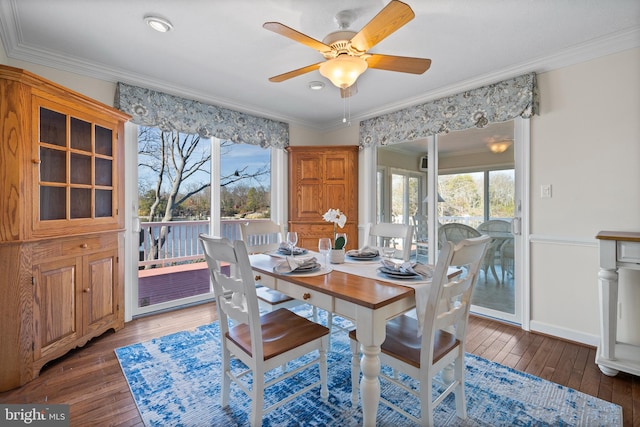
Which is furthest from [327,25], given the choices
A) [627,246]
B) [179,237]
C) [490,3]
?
[179,237]

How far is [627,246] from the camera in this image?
1.87 meters

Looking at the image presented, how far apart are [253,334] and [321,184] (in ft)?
9.44

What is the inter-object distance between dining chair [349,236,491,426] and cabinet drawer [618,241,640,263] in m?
1.24

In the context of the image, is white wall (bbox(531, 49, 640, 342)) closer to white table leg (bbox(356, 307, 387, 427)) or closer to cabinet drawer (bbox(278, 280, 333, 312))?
white table leg (bbox(356, 307, 387, 427))

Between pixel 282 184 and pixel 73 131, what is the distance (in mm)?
2355

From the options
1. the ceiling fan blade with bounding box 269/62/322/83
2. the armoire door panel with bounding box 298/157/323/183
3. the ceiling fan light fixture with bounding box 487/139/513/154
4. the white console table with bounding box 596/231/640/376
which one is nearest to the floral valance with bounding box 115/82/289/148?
the armoire door panel with bounding box 298/157/323/183

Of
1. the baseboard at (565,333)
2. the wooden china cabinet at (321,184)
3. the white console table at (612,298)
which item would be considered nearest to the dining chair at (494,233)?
the baseboard at (565,333)

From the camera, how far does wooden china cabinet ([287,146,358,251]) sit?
4.05m

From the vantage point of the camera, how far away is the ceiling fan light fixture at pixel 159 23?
1936 millimetres

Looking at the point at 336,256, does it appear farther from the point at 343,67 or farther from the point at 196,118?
the point at 196,118

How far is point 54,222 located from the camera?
2.06 m

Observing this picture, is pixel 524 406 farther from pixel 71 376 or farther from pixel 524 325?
pixel 71 376

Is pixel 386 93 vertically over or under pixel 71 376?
over

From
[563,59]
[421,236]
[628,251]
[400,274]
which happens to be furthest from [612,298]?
[563,59]
